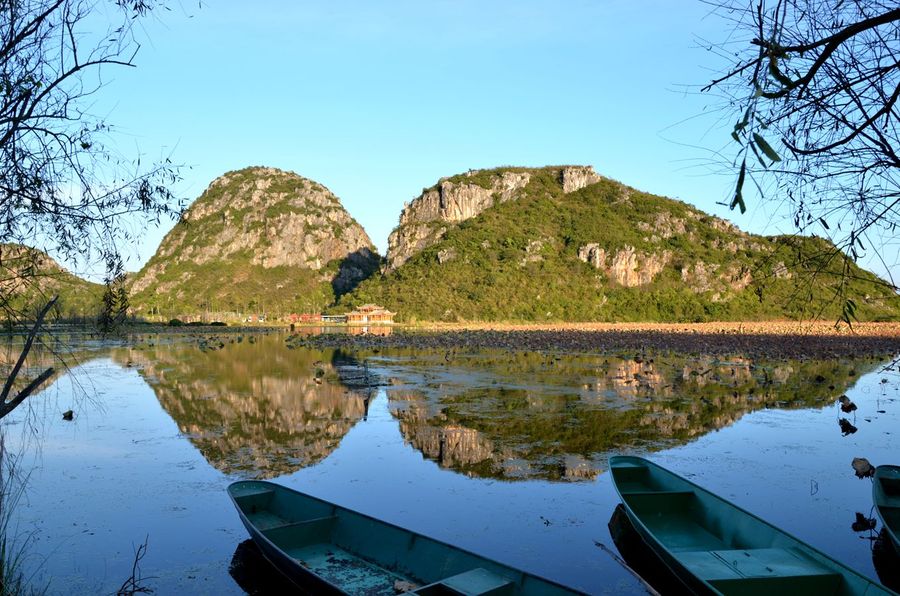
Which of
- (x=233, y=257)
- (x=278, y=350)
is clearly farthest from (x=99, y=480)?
(x=233, y=257)

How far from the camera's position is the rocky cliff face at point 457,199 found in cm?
14038

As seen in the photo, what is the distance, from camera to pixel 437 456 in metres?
16.5

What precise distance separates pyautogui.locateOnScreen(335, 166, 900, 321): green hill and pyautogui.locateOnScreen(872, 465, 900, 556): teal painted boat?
295ft

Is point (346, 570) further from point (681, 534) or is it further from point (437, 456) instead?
point (437, 456)

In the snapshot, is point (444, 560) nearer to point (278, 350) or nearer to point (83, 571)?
point (83, 571)

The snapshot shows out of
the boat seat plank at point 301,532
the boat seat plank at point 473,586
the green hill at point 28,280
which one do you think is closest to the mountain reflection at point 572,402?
the boat seat plank at point 301,532

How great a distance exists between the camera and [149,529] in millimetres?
11469

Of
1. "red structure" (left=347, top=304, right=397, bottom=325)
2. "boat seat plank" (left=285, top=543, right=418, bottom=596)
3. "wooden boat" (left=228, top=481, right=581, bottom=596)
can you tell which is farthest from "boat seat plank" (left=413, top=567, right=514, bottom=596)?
"red structure" (left=347, top=304, right=397, bottom=325)

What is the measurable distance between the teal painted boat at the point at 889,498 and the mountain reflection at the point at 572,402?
5.51 meters

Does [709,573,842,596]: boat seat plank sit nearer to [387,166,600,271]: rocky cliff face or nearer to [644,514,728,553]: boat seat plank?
[644,514,728,553]: boat seat plank

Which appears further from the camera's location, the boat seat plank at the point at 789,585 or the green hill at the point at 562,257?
the green hill at the point at 562,257

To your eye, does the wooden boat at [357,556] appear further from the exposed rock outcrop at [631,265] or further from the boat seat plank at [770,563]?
the exposed rock outcrop at [631,265]

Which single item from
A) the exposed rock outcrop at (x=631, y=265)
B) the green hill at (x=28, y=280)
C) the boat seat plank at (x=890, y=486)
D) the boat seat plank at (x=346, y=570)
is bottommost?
the boat seat plank at (x=346, y=570)

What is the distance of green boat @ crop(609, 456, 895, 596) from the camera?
297 inches
